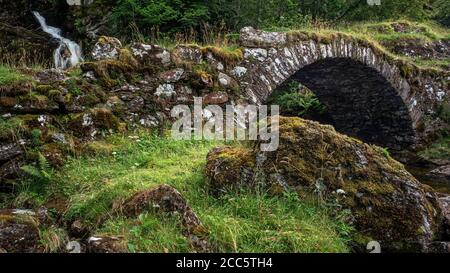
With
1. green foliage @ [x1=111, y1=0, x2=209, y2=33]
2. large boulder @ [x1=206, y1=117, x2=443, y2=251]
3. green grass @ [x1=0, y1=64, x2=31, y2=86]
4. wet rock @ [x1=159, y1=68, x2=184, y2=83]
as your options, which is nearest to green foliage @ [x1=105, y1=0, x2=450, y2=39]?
green foliage @ [x1=111, y1=0, x2=209, y2=33]

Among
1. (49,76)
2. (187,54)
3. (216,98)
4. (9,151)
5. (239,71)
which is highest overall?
(187,54)

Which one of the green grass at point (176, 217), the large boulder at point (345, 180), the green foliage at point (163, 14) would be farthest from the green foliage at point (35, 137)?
the green foliage at point (163, 14)

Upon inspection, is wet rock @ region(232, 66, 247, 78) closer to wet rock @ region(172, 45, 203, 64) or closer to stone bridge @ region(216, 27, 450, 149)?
stone bridge @ region(216, 27, 450, 149)

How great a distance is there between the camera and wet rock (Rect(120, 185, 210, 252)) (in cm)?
361

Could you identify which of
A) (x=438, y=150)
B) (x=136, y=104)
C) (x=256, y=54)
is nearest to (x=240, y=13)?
(x=256, y=54)

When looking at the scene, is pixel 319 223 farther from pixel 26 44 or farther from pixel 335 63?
pixel 26 44

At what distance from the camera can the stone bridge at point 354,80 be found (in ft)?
27.4

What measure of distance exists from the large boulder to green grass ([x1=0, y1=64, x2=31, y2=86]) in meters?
3.06

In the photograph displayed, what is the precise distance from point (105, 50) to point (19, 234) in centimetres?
381

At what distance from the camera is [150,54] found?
7.14 metres

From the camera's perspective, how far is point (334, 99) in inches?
514

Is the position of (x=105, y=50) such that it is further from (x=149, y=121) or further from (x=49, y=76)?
(x=149, y=121)
